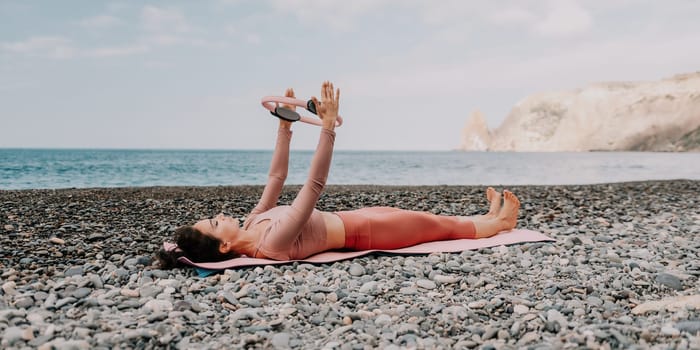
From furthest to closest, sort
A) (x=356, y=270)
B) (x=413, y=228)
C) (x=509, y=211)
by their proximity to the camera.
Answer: (x=509, y=211), (x=413, y=228), (x=356, y=270)

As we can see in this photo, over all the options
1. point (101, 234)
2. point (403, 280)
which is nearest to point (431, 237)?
point (403, 280)

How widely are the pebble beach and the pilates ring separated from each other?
4.86 feet

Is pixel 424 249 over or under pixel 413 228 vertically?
under

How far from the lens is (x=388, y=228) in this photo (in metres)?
5.76

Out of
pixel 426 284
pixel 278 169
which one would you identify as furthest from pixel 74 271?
pixel 426 284

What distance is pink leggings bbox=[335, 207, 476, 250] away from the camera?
5684mm

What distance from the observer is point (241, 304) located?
412 cm

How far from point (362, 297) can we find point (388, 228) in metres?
1.61

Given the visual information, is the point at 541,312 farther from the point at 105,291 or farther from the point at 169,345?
the point at 105,291

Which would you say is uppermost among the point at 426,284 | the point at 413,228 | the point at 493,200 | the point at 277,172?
the point at 277,172

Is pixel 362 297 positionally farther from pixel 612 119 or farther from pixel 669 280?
pixel 612 119

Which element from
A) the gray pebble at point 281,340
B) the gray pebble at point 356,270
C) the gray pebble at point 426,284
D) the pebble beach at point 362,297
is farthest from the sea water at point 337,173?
the gray pebble at point 281,340

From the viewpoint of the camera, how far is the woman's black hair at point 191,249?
16.5ft

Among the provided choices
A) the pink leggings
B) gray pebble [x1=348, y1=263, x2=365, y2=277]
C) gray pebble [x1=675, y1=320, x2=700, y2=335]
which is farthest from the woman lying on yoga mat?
gray pebble [x1=675, y1=320, x2=700, y2=335]
